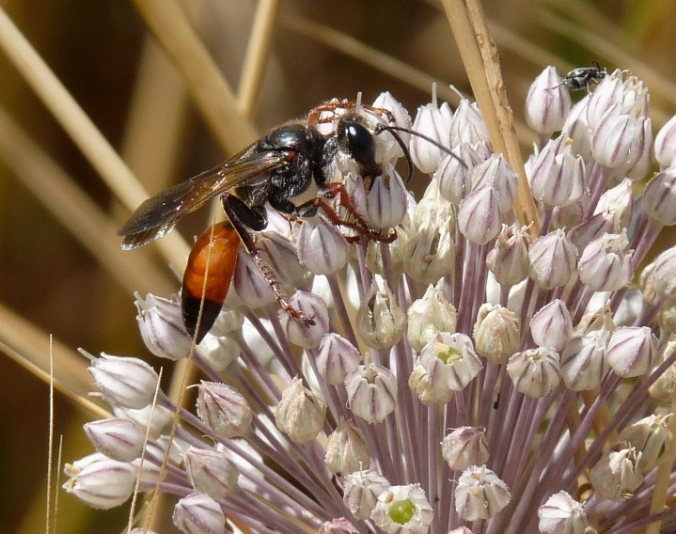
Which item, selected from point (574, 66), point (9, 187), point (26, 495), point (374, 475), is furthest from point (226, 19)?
point (374, 475)

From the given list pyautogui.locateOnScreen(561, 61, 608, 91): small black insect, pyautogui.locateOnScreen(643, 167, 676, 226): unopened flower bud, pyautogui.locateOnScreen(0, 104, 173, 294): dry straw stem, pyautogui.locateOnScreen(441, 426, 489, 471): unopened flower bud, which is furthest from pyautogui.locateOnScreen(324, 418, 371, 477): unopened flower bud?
pyautogui.locateOnScreen(0, 104, 173, 294): dry straw stem

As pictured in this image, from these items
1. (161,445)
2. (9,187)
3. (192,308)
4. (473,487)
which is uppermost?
(9,187)

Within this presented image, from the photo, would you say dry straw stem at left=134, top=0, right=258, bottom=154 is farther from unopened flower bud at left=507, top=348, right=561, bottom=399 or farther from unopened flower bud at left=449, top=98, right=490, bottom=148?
unopened flower bud at left=507, top=348, right=561, bottom=399

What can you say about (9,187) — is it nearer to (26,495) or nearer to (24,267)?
(24,267)

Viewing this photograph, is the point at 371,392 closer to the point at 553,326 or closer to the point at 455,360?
the point at 455,360

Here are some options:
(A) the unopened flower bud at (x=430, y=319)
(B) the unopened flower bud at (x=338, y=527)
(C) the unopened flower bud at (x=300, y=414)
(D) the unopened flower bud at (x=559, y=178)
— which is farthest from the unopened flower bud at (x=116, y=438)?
(D) the unopened flower bud at (x=559, y=178)

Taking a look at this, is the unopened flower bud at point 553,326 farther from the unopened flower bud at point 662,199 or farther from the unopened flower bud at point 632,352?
the unopened flower bud at point 662,199
